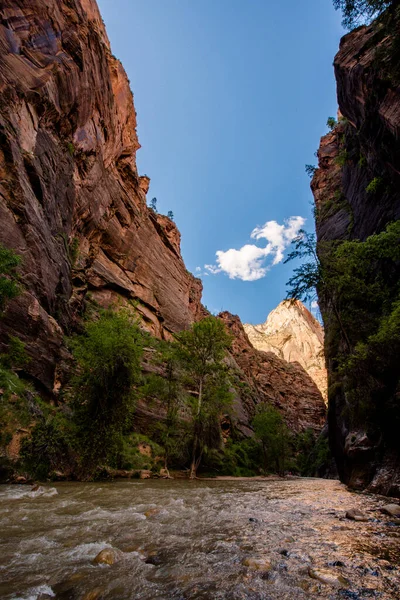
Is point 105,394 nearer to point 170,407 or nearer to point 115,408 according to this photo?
point 115,408

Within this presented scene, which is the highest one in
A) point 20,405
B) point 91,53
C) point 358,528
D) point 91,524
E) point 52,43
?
point 91,53

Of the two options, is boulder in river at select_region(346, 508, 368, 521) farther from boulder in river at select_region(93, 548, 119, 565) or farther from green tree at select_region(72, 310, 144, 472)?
green tree at select_region(72, 310, 144, 472)

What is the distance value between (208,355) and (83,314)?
12618 millimetres

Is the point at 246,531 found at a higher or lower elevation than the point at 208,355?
lower

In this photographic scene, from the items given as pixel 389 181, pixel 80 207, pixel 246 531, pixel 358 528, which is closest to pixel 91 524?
pixel 246 531

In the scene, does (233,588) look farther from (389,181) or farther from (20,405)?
(389,181)

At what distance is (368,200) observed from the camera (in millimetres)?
19422

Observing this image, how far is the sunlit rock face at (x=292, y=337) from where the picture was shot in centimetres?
10725

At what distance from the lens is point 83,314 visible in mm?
26328

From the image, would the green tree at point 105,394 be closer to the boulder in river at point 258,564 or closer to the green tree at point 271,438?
the boulder in river at point 258,564

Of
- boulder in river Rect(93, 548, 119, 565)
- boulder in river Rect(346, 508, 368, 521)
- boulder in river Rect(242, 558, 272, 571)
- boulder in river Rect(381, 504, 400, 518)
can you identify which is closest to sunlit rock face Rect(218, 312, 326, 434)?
boulder in river Rect(381, 504, 400, 518)

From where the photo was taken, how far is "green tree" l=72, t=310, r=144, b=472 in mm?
12297

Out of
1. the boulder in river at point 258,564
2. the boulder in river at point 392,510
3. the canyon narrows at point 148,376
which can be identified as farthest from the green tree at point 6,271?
the boulder in river at point 392,510

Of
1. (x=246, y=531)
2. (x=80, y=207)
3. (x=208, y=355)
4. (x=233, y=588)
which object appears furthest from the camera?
(x=80, y=207)
